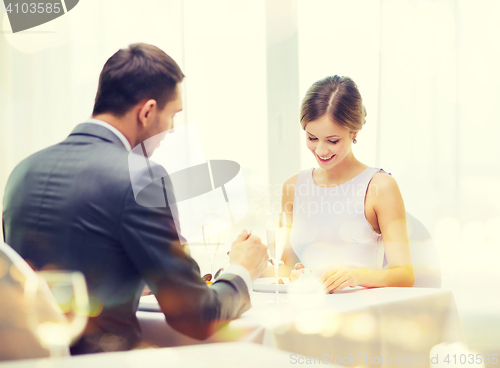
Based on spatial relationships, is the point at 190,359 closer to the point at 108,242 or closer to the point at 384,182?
the point at 108,242

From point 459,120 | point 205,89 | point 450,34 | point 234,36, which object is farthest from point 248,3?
point 459,120

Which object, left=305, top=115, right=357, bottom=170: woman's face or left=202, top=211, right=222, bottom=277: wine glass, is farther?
left=305, top=115, right=357, bottom=170: woman's face

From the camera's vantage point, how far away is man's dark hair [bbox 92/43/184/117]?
1088mm

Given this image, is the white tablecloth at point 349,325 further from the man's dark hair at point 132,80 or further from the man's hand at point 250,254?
the man's dark hair at point 132,80

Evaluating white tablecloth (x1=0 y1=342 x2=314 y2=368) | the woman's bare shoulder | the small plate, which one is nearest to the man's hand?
the small plate

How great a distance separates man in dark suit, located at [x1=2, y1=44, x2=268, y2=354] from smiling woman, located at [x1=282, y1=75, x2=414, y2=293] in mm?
850

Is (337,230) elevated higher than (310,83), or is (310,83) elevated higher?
(310,83)

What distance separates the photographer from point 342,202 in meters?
1.90

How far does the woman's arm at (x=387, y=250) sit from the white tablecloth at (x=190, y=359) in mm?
828

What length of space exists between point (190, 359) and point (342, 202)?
5.00 ft

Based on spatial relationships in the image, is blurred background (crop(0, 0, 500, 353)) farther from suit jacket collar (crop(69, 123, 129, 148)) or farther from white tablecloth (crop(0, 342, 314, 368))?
white tablecloth (crop(0, 342, 314, 368))

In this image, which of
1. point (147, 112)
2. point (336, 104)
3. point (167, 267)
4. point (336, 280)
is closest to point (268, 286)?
point (336, 280)

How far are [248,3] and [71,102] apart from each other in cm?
127

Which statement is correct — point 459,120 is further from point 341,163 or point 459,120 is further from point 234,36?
point 234,36
